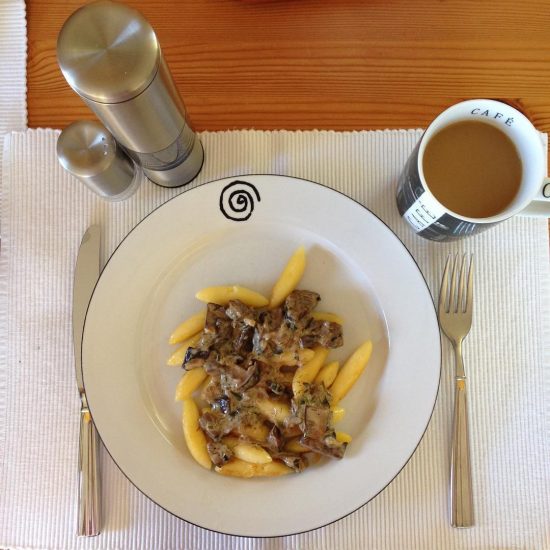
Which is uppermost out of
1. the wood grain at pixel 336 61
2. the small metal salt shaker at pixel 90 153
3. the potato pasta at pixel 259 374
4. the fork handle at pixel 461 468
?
the wood grain at pixel 336 61

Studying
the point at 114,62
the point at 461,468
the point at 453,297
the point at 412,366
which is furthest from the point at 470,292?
the point at 114,62

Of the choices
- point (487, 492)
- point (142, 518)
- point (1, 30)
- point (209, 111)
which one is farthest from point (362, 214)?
point (1, 30)

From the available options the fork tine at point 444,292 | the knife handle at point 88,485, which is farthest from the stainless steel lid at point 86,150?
the fork tine at point 444,292

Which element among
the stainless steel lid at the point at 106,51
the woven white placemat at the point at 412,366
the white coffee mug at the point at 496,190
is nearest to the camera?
the stainless steel lid at the point at 106,51

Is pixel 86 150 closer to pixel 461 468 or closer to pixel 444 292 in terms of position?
pixel 444 292

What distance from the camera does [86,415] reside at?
744 millimetres

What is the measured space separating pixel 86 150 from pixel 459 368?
64 cm

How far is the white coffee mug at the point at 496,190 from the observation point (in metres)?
0.63

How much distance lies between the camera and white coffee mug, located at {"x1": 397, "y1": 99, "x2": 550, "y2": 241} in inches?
24.8

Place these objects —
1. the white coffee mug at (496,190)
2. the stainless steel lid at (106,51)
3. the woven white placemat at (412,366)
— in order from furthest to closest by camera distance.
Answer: the woven white placemat at (412,366)
the white coffee mug at (496,190)
the stainless steel lid at (106,51)

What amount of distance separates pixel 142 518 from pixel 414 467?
16.6 inches

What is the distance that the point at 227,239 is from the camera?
0.76m

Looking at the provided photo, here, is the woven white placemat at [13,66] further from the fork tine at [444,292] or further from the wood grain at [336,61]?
the fork tine at [444,292]

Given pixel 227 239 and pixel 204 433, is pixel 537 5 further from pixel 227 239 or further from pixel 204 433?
pixel 204 433
